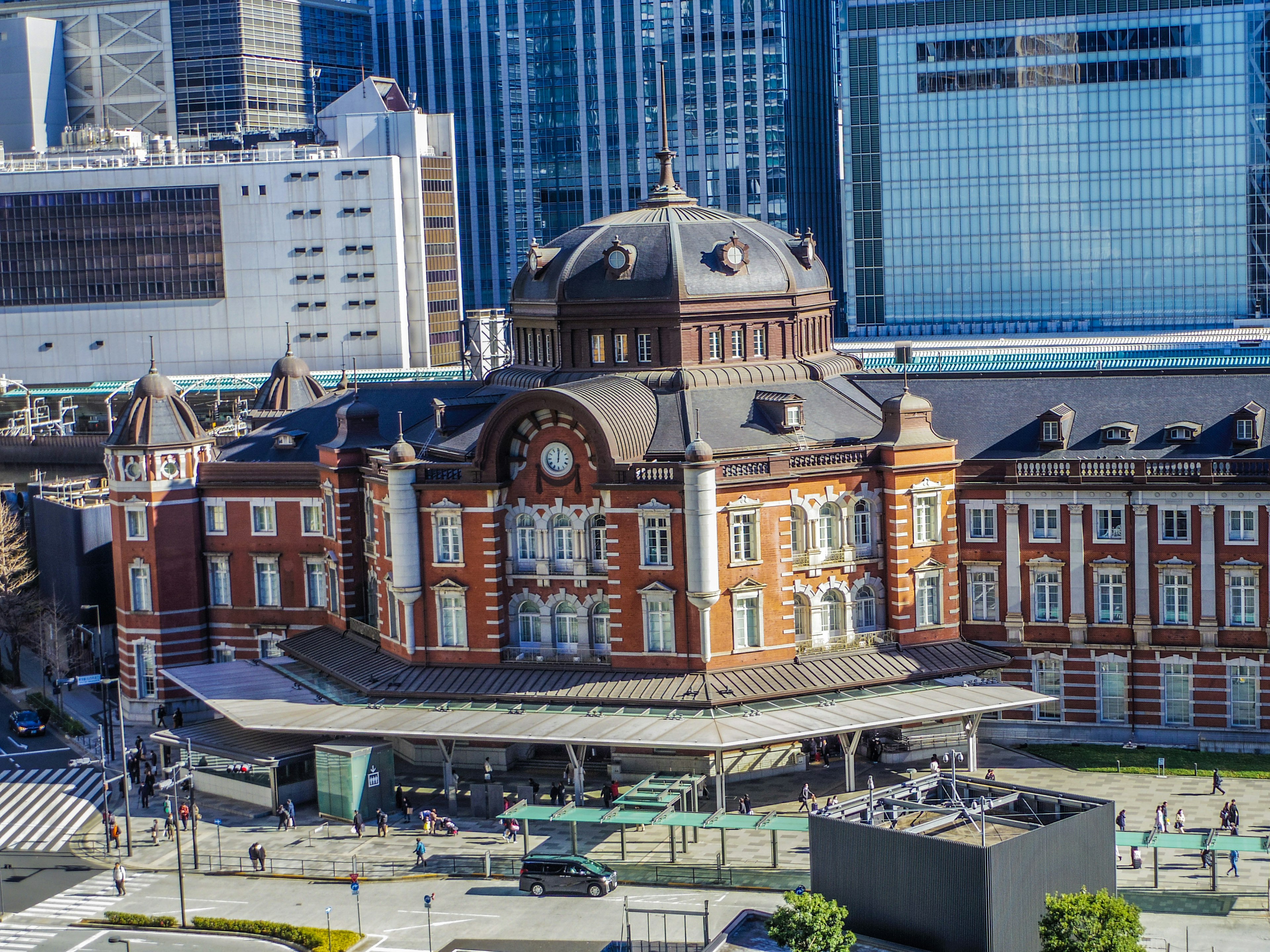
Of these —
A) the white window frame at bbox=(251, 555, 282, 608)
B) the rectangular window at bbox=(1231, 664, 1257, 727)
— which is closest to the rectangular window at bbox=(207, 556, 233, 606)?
the white window frame at bbox=(251, 555, 282, 608)

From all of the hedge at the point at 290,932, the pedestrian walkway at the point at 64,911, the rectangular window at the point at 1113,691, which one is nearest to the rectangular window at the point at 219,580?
the pedestrian walkway at the point at 64,911

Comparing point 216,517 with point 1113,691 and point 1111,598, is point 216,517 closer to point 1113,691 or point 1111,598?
point 1111,598

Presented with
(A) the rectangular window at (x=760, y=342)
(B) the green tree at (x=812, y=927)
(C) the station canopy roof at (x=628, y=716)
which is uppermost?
(A) the rectangular window at (x=760, y=342)

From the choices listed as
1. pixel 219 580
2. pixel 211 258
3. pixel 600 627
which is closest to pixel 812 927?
pixel 600 627

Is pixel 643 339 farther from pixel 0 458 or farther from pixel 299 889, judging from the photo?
pixel 0 458

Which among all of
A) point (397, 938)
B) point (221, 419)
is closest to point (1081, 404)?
point (397, 938)

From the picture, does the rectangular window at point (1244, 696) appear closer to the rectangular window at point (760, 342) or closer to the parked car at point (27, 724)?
the rectangular window at point (760, 342)
